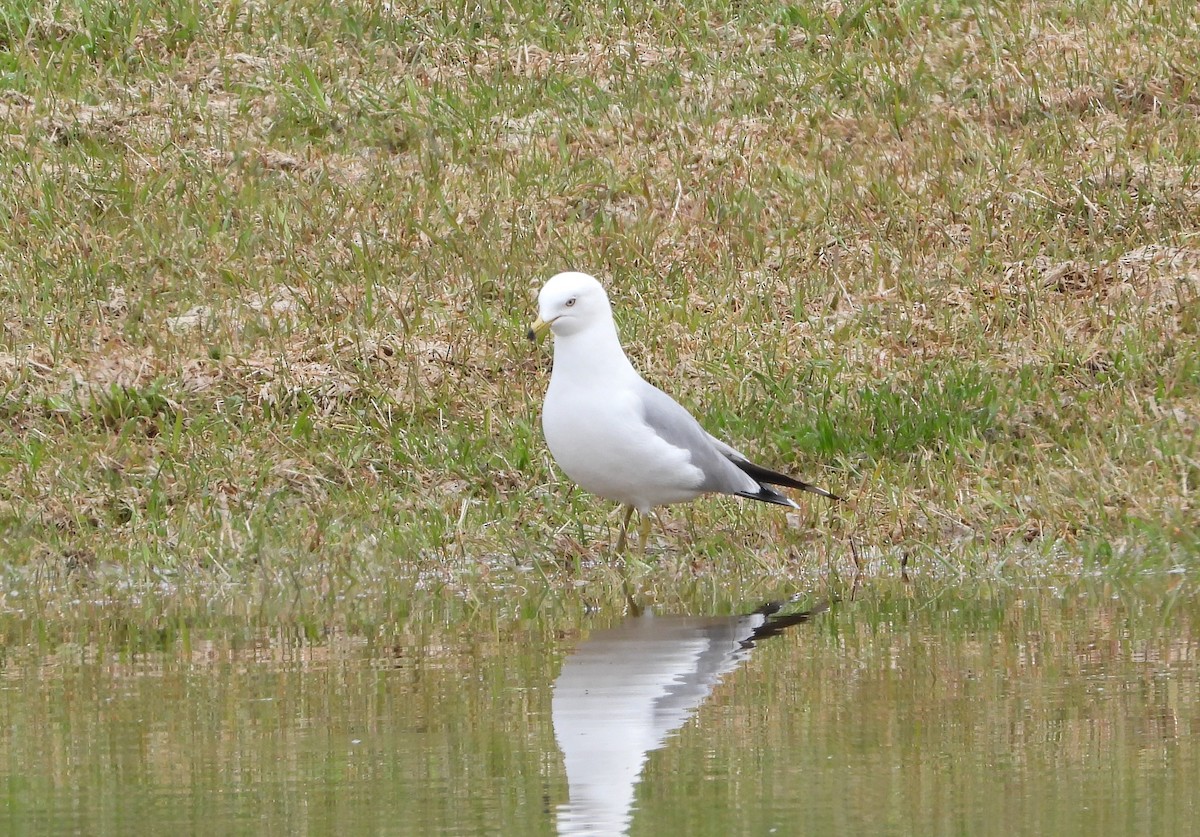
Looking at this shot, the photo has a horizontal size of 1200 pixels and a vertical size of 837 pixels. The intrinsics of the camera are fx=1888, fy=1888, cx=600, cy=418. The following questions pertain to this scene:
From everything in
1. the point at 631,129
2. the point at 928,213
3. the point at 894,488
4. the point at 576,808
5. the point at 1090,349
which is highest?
the point at 631,129

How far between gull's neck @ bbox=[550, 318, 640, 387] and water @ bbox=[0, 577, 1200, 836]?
112 cm

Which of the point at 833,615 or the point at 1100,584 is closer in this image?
the point at 833,615

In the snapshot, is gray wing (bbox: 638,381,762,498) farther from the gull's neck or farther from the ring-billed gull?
the gull's neck

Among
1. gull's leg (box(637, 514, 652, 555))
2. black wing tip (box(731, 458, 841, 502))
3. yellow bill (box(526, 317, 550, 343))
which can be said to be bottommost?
gull's leg (box(637, 514, 652, 555))

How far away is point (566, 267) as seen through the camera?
33.5 feet

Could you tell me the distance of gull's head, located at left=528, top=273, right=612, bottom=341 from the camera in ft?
23.2

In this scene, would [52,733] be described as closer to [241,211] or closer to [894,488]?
[894,488]

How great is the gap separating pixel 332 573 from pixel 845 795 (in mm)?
3941

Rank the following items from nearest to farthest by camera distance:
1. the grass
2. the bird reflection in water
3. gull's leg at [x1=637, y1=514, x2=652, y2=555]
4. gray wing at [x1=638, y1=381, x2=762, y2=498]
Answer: the bird reflection in water → gray wing at [x1=638, y1=381, x2=762, y2=498] → gull's leg at [x1=637, y1=514, x2=652, y2=555] → the grass

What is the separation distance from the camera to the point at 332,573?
284 inches

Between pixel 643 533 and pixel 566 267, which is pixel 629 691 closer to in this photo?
pixel 643 533

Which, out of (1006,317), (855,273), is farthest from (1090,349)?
(855,273)

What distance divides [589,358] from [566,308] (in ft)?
0.71

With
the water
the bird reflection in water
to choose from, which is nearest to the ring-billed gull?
the water
